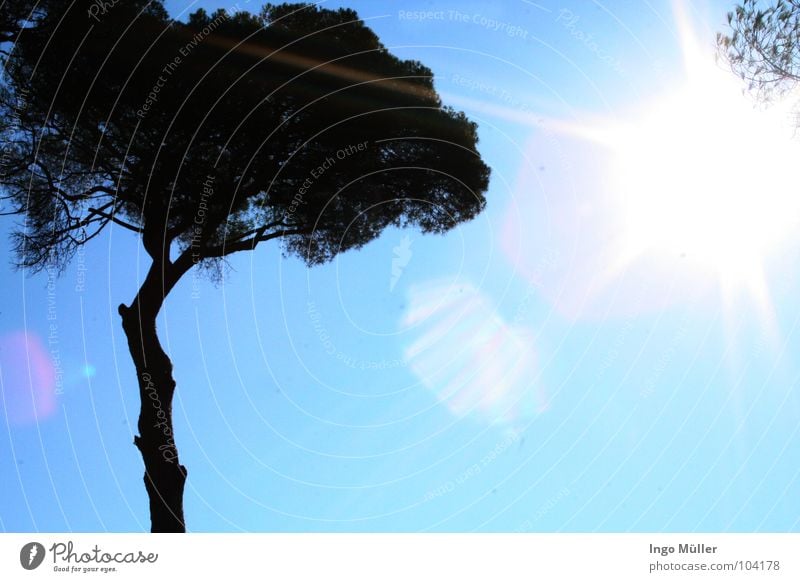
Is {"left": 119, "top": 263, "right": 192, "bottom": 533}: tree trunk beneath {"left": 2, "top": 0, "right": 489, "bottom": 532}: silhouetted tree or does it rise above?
beneath

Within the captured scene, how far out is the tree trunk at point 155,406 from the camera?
28.7 ft

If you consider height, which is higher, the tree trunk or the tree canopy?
the tree canopy

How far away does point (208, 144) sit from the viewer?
9805mm

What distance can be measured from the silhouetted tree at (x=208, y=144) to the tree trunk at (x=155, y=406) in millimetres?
16

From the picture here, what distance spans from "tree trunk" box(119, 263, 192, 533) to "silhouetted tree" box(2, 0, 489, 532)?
0.05ft

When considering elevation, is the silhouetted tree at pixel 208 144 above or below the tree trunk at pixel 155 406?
above

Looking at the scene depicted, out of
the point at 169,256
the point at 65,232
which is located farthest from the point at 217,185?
the point at 65,232

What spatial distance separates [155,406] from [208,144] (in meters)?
3.40

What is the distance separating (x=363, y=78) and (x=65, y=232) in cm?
430

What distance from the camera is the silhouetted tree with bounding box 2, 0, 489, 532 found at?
908cm

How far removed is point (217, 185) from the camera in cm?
987

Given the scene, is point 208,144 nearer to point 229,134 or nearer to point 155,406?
point 229,134

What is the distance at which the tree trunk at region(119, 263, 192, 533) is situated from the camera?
874cm
